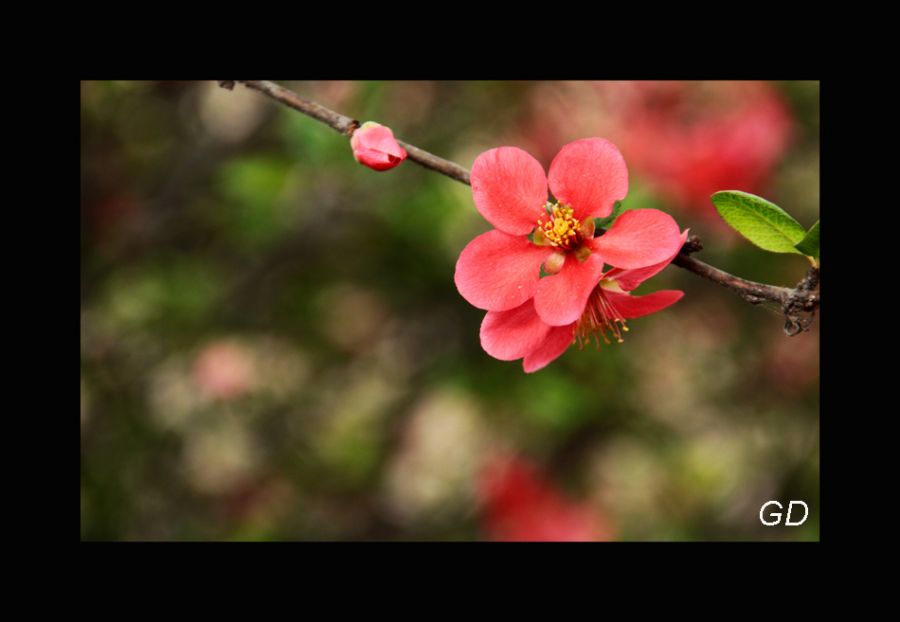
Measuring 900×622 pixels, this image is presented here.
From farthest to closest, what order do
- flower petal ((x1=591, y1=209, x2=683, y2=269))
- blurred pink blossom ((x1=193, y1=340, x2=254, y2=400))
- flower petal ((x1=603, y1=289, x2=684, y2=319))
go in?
blurred pink blossom ((x1=193, y1=340, x2=254, y2=400))
flower petal ((x1=603, y1=289, x2=684, y2=319))
flower petal ((x1=591, y1=209, x2=683, y2=269))

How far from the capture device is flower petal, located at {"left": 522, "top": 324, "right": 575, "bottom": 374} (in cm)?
88

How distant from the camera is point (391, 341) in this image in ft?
7.73

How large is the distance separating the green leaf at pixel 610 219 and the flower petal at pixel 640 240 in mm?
25

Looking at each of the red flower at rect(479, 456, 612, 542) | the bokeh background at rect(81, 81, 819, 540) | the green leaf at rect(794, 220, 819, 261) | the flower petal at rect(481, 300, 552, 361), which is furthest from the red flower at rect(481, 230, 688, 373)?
the red flower at rect(479, 456, 612, 542)

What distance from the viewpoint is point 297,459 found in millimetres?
2266

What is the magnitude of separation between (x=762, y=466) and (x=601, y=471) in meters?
0.53

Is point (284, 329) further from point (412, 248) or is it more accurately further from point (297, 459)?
point (412, 248)

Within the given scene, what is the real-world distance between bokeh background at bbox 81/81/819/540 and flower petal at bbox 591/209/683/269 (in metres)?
0.94

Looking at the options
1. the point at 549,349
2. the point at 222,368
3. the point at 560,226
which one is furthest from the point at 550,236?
the point at 222,368

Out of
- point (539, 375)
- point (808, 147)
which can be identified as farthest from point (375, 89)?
point (808, 147)

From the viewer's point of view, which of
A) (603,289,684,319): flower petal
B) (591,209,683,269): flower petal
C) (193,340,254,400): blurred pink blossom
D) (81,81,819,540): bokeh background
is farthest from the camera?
(193,340,254,400): blurred pink blossom

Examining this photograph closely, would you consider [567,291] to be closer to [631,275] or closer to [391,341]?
[631,275]

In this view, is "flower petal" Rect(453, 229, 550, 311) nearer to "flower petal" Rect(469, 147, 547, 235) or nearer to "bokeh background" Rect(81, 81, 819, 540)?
"flower petal" Rect(469, 147, 547, 235)

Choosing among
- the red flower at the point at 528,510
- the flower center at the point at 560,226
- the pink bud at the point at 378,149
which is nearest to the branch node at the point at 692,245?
the flower center at the point at 560,226
